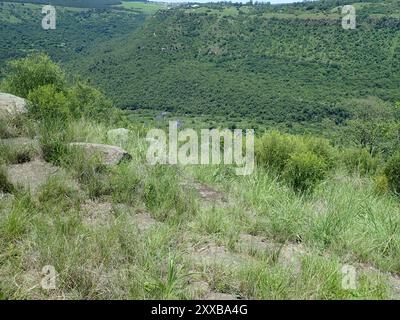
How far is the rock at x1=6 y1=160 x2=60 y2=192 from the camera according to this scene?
4227 millimetres

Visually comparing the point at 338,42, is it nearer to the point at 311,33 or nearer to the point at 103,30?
the point at 311,33

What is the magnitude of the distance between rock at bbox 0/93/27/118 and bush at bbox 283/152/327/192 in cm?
405

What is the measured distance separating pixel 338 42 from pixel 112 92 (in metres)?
56.3

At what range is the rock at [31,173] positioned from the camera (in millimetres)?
4227

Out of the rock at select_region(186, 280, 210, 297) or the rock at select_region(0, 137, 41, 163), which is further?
the rock at select_region(0, 137, 41, 163)

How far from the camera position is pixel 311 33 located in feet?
354

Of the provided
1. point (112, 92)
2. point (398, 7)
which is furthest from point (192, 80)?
point (398, 7)

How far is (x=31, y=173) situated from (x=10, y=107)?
2657 mm

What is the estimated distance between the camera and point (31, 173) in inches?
180

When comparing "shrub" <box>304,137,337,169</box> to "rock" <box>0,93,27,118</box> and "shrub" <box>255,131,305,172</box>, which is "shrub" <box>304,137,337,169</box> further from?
"rock" <box>0,93,27,118</box>

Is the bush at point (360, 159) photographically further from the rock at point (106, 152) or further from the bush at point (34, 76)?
the bush at point (34, 76)

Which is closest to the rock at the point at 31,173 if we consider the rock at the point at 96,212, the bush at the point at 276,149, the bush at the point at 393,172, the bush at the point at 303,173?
the rock at the point at 96,212

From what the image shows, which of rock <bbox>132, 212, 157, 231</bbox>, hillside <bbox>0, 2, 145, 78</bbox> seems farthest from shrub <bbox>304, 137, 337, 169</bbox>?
hillside <bbox>0, 2, 145, 78</bbox>
